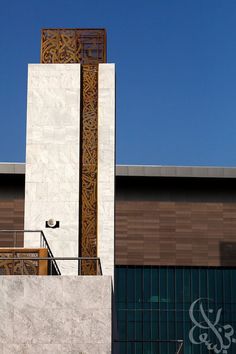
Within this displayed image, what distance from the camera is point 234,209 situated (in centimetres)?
4700

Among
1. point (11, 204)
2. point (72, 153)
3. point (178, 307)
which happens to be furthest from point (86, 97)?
point (178, 307)

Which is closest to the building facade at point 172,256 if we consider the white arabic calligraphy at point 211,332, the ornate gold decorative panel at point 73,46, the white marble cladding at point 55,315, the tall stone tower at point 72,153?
the white arabic calligraphy at point 211,332

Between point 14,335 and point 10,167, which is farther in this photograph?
point 10,167

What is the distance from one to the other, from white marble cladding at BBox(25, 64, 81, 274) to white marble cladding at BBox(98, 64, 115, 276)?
0.75 metres

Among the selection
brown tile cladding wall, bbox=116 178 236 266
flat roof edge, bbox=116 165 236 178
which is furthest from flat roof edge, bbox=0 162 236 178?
brown tile cladding wall, bbox=116 178 236 266

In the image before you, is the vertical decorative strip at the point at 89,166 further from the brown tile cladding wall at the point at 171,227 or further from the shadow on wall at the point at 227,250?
the shadow on wall at the point at 227,250

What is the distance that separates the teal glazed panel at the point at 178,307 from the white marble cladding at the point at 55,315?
26.0 meters

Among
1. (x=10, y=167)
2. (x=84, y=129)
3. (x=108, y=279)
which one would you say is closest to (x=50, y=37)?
(x=84, y=129)

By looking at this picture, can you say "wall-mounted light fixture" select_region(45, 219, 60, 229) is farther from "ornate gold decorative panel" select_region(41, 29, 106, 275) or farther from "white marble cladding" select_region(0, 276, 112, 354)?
"white marble cladding" select_region(0, 276, 112, 354)

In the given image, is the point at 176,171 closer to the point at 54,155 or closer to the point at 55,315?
the point at 54,155

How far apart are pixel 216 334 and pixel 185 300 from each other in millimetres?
2362

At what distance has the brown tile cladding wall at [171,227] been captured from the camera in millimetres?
46344

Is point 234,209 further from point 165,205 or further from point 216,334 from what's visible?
point 216,334

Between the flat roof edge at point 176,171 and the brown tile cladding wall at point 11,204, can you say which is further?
the flat roof edge at point 176,171
